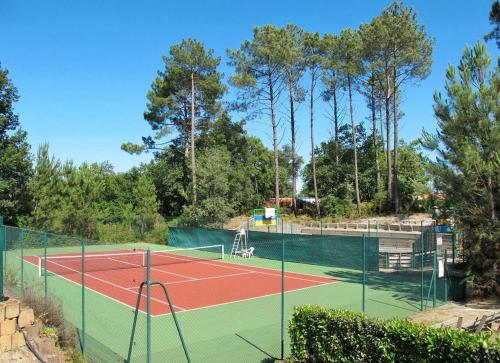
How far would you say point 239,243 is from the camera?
2766 cm

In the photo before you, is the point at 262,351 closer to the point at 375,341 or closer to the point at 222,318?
the point at 375,341

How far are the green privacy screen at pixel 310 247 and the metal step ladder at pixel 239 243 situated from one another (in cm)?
36

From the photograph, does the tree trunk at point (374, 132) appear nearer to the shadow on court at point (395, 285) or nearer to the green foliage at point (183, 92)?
the green foliage at point (183, 92)

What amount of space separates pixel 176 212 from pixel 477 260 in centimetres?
3967

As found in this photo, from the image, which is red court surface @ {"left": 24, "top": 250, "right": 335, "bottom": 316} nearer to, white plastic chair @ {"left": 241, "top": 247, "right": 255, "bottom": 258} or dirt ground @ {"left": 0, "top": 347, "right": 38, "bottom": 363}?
white plastic chair @ {"left": 241, "top": 247, "right": 255, "bottom": 258}

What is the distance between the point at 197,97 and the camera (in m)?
46.0

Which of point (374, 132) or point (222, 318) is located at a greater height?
point (374, 132)

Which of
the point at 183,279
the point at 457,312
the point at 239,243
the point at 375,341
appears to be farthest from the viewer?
the point at 239,243

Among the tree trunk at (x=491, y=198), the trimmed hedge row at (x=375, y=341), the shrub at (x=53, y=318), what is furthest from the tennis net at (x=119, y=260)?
the trimmed hedge row at (x=375, y=341)

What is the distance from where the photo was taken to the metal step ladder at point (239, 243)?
2712cm

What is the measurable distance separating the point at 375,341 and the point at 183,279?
532 inches

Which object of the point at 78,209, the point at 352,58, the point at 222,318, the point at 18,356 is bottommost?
the point at 222,318

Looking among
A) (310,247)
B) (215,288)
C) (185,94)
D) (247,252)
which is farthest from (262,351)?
(185,94)

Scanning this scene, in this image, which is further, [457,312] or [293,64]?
[293,64]
